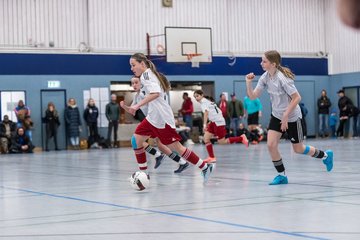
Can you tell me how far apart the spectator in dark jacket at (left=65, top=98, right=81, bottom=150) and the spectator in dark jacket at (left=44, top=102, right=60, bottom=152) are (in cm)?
48

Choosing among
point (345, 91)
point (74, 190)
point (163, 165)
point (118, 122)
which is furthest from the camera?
point (345, 91)

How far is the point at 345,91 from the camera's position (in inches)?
1390

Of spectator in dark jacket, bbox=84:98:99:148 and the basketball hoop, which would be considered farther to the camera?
the basketball hoop

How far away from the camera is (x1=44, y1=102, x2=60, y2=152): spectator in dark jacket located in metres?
28.5

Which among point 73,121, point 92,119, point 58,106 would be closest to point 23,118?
point 73,121

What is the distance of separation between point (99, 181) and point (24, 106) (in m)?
17.9

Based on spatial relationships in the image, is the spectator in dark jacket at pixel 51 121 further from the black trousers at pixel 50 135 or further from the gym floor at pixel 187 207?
the gym floor at pixel 187 207

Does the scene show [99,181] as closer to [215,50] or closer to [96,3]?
[96,3]

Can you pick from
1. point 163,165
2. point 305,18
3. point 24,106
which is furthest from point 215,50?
point 163,165

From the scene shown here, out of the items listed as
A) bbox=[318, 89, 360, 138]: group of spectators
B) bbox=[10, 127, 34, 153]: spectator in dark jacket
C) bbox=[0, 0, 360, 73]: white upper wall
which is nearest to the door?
bbox=[0, 0, 360, 73]: white upper wall

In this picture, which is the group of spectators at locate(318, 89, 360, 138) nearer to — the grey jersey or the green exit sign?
the green exit sign

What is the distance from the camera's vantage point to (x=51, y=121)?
93.8 feet

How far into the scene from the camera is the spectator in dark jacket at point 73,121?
28953 mm

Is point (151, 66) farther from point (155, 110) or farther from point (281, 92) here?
point (281, 92)
